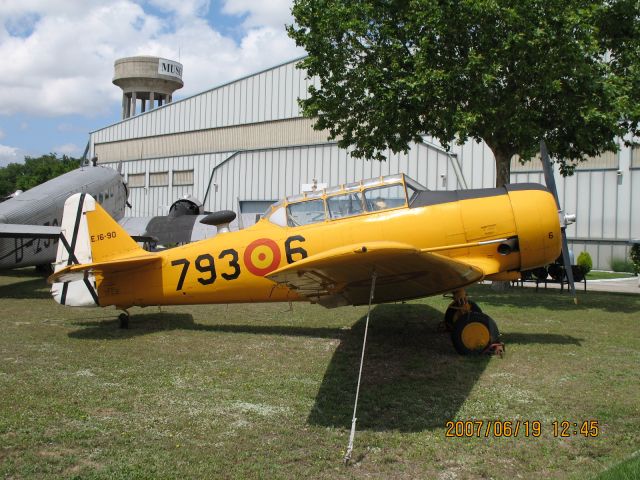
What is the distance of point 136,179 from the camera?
127 feet

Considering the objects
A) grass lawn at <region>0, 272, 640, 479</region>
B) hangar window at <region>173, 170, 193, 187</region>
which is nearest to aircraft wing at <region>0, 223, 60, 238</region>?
grass lawn at <region>0, 272, 640, 479</region>

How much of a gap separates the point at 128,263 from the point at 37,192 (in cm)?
929

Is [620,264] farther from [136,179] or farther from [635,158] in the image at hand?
[136,179]

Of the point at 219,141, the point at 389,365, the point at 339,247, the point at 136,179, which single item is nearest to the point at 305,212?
the point at 339,247

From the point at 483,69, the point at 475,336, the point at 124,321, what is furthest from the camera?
the point at 483,69

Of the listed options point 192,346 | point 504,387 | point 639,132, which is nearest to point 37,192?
point 192,346

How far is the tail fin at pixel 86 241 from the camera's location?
8.64 metres

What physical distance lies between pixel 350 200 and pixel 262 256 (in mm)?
1551

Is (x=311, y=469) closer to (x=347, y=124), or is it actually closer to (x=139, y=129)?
(x=347, y=124)

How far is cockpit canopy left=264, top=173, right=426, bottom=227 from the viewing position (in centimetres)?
745

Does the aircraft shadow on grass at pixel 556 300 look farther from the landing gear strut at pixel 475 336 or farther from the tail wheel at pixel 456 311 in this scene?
the landing gear strut at pixel 475 336

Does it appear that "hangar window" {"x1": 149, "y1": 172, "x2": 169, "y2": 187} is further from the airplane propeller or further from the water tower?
the airplane propeller

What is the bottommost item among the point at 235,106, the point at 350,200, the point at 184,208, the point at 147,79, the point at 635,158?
the point at 350,200

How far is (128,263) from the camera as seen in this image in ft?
27.0
